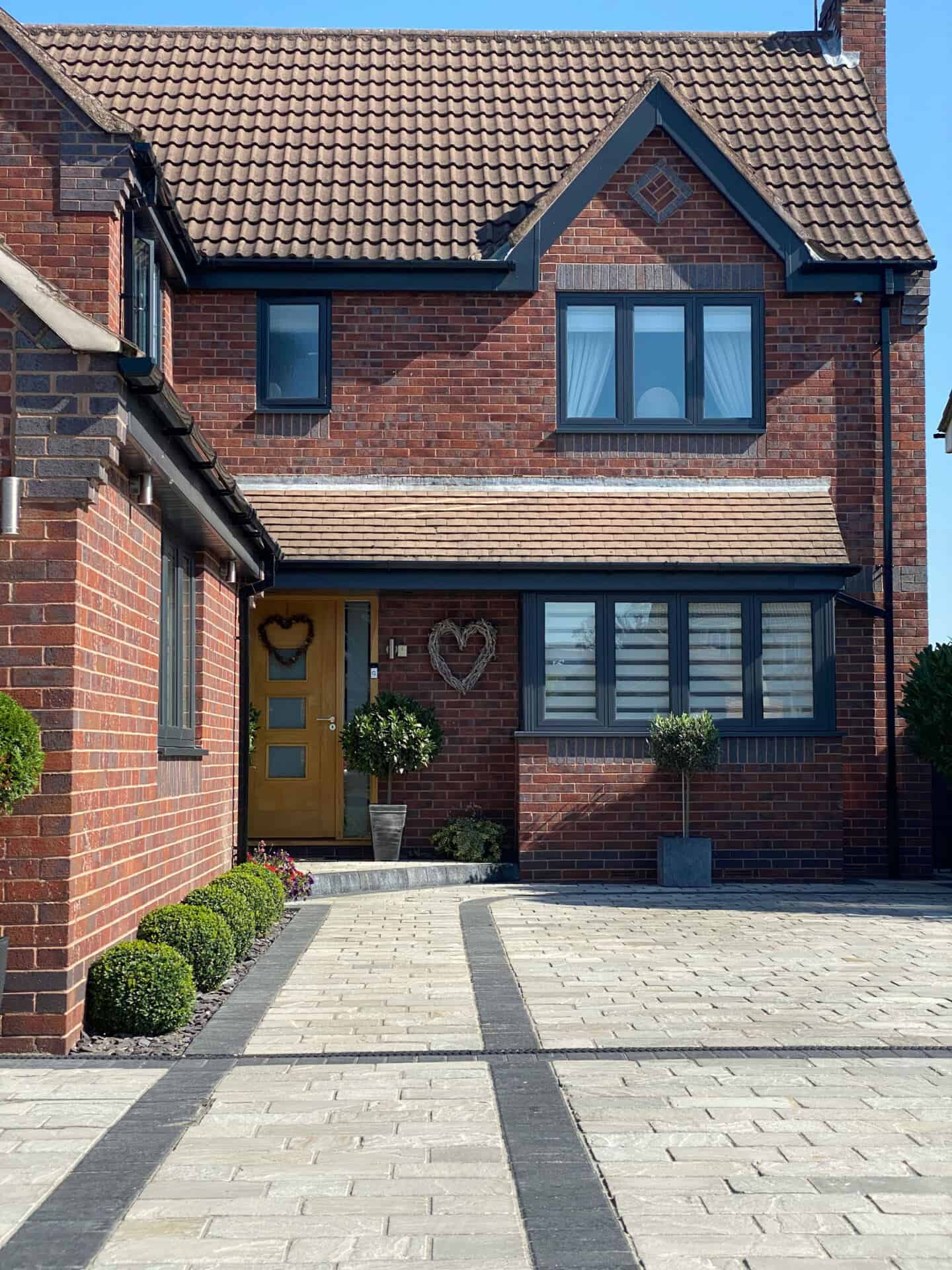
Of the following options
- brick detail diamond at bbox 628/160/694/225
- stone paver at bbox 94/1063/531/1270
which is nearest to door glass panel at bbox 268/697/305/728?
brick detail diamond at bbox 628/160/694/225

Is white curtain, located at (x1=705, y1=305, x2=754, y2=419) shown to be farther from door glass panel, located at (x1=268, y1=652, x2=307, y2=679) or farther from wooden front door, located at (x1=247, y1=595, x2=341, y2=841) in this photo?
door glass panel, located at (x1=268, y1=652, x2=307, y2=679)

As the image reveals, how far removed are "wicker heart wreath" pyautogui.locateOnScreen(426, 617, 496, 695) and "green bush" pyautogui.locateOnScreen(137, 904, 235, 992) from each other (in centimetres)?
752

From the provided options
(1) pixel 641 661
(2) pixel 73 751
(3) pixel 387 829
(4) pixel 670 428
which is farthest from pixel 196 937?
(4) pixel 670 428

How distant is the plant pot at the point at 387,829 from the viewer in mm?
16000

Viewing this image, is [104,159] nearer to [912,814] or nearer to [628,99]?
[628,99]

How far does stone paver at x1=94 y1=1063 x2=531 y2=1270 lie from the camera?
172 inches

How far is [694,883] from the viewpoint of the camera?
609 inches

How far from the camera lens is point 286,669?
16703 millimetres

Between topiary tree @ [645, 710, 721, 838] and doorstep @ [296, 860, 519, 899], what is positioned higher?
topiary tree @ [645, 710, 721, 838]

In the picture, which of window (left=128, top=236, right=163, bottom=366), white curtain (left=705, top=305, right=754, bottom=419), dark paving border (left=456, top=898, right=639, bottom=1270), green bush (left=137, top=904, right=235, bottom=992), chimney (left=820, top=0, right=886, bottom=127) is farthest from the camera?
chimney (left=820, top=0, right=886, bottom=127)

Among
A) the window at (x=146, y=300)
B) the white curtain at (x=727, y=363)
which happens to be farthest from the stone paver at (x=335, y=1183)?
the white curtain at (x=727, y=363)

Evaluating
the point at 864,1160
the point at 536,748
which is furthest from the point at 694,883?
the point at 864,1160

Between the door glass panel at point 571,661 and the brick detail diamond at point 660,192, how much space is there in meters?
4.54

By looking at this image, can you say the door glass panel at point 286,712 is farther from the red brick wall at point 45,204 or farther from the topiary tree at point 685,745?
the red brick wall at point 45,204
